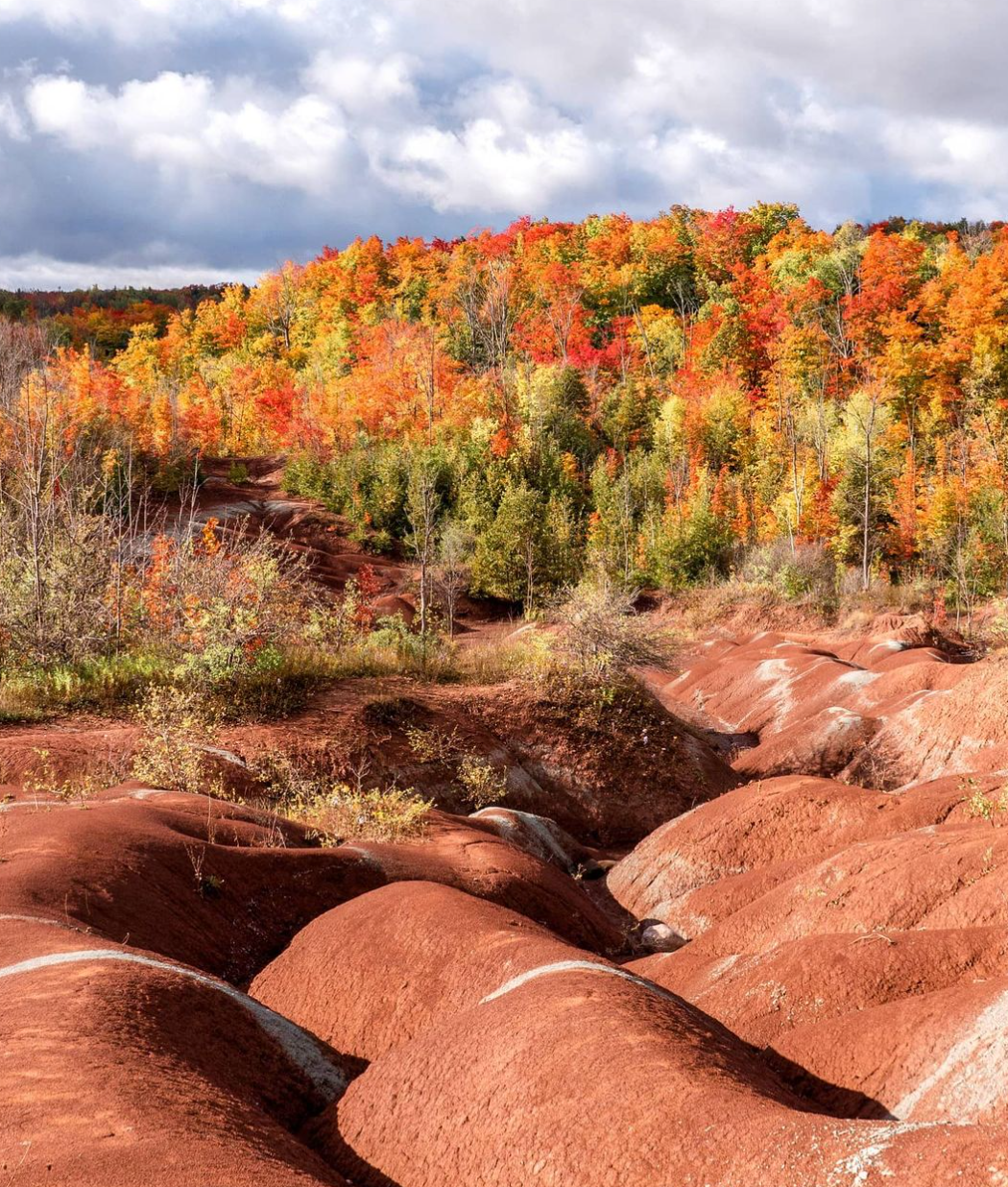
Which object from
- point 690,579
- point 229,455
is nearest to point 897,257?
point 690,579

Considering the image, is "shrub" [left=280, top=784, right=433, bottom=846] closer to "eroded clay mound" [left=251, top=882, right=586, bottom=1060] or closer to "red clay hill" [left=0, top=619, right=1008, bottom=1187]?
"red clay hill" [left=0, top=619, right=1008, bottom=1187]

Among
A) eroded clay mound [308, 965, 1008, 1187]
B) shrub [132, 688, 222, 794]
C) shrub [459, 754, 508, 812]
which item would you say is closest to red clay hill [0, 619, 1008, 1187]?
eroded clay mound [308, 965, 1008, 1187]

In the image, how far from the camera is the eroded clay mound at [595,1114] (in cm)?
326

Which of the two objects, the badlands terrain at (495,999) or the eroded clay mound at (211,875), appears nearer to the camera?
the badlands terrain at (495,999)

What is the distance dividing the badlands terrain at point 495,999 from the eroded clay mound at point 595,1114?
0.04 ft

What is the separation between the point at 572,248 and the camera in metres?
99.1

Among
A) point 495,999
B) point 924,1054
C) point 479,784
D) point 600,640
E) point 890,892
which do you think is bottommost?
point 479,784

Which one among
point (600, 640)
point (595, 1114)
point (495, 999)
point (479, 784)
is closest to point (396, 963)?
point (495, 999)

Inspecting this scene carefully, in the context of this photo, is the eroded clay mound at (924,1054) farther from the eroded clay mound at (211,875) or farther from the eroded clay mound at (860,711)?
the eroded clay mound at (860,711)

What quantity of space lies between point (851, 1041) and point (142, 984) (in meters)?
3.70

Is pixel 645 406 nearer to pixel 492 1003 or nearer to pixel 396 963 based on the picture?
pixel 396 963

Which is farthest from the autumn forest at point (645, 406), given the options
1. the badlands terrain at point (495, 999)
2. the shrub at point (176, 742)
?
the badlands terrain at point (495, 999)

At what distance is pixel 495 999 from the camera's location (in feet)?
16.6

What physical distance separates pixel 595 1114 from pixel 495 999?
1284mm
